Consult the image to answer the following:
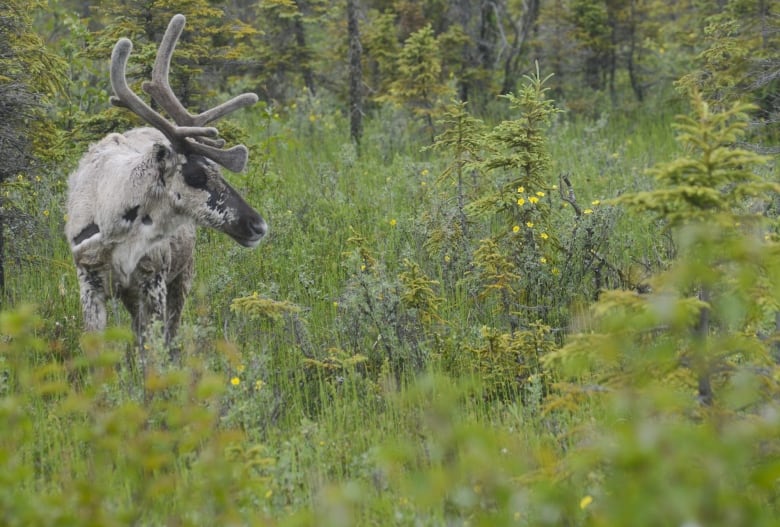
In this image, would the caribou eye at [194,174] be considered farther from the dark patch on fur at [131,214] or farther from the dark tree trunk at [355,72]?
the dark tree trunk at [355,72]

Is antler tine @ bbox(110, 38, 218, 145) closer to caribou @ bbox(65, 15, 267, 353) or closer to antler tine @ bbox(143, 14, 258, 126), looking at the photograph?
caribou @ bbox(65, 15, 267, 353)

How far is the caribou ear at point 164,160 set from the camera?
6.49 meters

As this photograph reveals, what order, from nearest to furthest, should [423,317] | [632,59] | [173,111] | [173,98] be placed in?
[423,317] < [173,111] < [173,98] < [632,59]

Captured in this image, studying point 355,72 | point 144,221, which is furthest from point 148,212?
point 355,72

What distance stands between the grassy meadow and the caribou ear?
3.76 ft

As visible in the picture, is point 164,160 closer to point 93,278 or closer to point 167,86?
point 167,86

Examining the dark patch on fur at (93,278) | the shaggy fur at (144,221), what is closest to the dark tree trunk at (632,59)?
the shaggy fur at (144,221)

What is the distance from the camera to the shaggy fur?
6.52 metres

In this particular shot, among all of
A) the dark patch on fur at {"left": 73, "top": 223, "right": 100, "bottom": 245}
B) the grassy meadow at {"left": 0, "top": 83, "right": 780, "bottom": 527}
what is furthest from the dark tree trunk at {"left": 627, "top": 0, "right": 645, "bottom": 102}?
the dark patch on fur at {"left": 73, "top": 223, "right": 100, "bottom": 245}

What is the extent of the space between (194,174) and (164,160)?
0.24m

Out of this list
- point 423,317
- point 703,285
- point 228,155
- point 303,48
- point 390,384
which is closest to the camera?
point 703,285

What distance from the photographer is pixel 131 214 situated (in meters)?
6.53

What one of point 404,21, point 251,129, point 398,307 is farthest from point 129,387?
point 404,21

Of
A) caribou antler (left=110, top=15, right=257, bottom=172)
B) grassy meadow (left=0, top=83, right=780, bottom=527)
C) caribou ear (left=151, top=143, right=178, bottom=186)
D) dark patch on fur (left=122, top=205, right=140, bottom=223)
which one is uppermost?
caribou antler (left=110, top=15, right=257, bottom=172)
